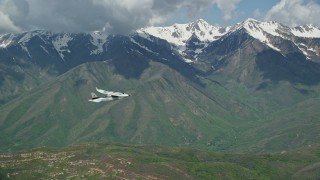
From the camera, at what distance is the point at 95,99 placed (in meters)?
182

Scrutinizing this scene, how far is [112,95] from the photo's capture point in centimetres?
17775

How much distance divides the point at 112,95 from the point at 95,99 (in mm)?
7811
